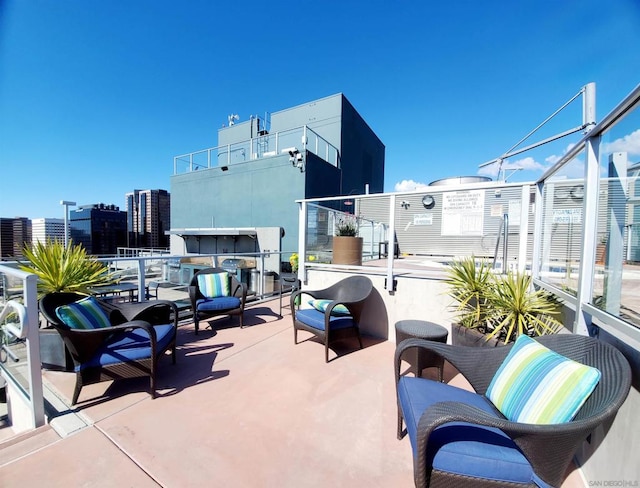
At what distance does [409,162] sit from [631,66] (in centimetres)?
1171

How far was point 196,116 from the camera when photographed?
1431 cm

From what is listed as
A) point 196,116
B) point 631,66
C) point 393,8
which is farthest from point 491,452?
point 196,116

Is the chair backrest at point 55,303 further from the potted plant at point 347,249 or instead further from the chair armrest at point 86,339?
the potted plant at point 347,249

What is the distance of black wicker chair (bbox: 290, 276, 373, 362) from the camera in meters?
2.85

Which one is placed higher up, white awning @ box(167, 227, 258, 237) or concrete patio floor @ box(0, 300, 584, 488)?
white awning @ box(167, 227, 258, 237)

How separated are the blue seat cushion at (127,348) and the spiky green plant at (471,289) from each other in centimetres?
296

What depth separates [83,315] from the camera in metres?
2.25

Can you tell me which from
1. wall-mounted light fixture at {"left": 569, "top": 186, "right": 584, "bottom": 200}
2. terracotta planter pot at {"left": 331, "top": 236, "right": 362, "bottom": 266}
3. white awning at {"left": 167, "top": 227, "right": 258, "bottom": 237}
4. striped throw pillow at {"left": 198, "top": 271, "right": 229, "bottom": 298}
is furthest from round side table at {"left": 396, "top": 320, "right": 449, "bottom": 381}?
white awning at {"left": 167, "top": 227, "right": 258, "bottom": 237}

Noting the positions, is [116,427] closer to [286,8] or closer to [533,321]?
[533,321]

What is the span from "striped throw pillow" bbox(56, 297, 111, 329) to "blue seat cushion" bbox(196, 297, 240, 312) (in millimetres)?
1151

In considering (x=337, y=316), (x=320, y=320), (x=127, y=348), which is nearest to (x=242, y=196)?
(x=337, y=316)

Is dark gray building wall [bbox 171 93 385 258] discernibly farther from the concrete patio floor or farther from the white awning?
the concrete patio floor

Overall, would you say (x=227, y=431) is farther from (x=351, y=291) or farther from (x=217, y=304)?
(x=351, y=291)

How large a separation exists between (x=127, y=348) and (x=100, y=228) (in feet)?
46.2
